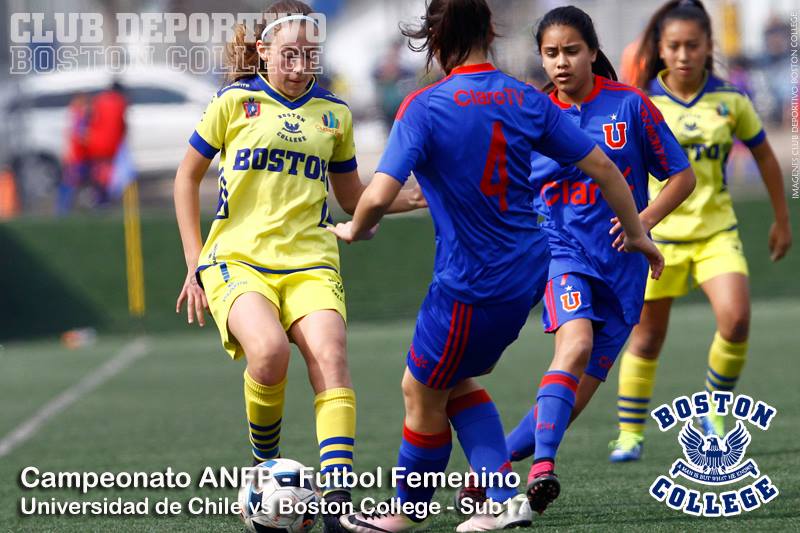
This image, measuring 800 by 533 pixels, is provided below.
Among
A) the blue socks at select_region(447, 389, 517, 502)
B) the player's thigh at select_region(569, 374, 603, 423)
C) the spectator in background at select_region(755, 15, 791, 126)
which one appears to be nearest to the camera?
the blue socks at select_region(447, 389, 517, 502)

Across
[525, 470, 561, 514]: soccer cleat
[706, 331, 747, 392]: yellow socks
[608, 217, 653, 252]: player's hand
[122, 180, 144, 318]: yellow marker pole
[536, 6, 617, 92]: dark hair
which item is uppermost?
A: [536, 6, 617, 92]: dark hair

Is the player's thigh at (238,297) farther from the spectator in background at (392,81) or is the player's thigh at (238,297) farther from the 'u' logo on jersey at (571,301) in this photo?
the spectator in background at (392,81)

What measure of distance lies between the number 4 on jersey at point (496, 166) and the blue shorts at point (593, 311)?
3.04 ft

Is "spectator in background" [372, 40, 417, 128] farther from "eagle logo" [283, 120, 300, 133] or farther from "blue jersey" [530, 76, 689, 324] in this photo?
"eagle logo" [283, 120, 300, 133]

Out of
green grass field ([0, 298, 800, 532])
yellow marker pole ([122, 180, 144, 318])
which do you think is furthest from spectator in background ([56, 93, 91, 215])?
green grass field ([0, 298, 800, 532])

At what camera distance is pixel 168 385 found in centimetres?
1083

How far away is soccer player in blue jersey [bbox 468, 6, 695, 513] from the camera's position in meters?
5.10

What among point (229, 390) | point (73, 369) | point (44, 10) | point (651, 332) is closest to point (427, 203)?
point (651, 332)

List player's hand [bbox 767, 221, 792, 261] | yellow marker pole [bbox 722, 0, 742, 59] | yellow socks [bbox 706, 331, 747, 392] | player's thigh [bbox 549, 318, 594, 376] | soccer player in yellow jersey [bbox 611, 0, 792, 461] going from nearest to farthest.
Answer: player's thigh [bbox 549, 318, 594, 376] → soccer player in yellow jersey [bbox 611, 0, 792, 461] → yellow socks [bbox 706, 331, 747, 392] → player's hand [bbox 767, 221, 792, 261] → yellow marker pole [bbox 722, 0, 742, 59]

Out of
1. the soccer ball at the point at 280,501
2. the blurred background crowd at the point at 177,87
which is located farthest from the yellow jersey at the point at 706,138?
the blurred background crowd at the point at 177,87

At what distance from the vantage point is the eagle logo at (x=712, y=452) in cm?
492

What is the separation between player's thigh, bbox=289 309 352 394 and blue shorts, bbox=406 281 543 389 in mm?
336

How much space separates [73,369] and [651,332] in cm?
695

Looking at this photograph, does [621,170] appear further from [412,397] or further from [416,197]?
[412,397]
